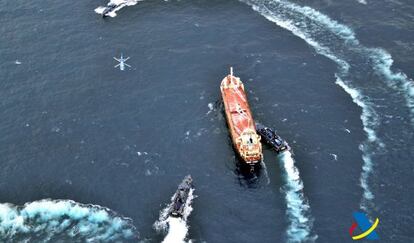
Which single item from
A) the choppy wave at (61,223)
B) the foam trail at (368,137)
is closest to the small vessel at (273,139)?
the foam trail at (368,137)

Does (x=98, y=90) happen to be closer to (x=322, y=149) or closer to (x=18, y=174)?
(x=18, y=174)

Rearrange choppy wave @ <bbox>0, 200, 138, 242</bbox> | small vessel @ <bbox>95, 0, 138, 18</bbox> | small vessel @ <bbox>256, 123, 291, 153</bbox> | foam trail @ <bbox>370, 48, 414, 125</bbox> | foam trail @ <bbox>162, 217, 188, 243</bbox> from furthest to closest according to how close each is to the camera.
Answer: small vessel @ <bbox>95, 0, 138, 18</bbox>, foam trail @ <bbox>370, 48, 414, 125</bbox>, small vessel @ <bbox>256, 123, 291, 153</bbox>, choppy wave @ <bbox>0, 200, 138, 242</bbox>, foam trail @ <bbox>162, 217, 188, 243</bbox>

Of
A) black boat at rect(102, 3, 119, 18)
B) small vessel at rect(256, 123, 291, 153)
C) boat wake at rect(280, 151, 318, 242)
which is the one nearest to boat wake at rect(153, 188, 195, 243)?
boat wake at rect(280, 151, 318, 242)

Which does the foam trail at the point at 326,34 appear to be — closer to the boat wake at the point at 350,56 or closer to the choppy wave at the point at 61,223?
the boat wake at the point at 350,56

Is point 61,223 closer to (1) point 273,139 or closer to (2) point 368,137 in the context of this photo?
(1) point 273,139

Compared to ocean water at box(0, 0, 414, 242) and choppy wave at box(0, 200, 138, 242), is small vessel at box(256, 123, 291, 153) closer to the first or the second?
ocean water at box(0, 0, 414, 242)
